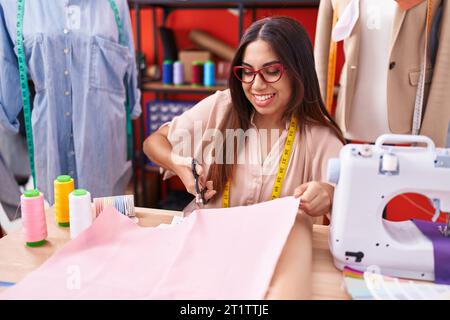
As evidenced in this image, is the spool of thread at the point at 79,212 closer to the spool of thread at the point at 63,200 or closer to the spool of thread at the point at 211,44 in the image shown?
the spool of thread at the point at 63,200

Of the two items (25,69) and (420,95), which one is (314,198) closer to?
(420,95)

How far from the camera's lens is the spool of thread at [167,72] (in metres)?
3.06

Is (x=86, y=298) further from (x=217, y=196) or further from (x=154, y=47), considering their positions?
(x=154, y=47)

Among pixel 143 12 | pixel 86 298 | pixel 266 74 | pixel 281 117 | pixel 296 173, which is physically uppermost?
pixel 143 12

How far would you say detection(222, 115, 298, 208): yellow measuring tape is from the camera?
1.53 metres

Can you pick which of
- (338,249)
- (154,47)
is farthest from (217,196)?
(154,47)

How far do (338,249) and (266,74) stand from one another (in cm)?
63

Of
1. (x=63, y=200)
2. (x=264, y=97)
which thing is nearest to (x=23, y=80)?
(x=63, y=200)

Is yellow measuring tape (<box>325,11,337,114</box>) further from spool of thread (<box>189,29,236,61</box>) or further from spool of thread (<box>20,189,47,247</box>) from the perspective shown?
spool of thread (<box>20,189,47,247</box>)

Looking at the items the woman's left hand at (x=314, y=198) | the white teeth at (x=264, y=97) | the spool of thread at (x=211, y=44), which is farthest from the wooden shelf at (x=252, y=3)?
the woman's left hand at (x=314, y=198)

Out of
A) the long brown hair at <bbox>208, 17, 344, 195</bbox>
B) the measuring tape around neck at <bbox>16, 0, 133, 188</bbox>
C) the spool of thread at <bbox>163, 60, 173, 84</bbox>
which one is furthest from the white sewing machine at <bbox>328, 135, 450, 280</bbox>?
the spool of thread at <bbox>163, 60, 173, 84</bbox>

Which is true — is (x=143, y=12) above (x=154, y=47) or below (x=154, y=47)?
above

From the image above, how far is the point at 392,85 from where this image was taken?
196 centimetres

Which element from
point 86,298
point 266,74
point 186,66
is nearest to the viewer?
point 86,298
